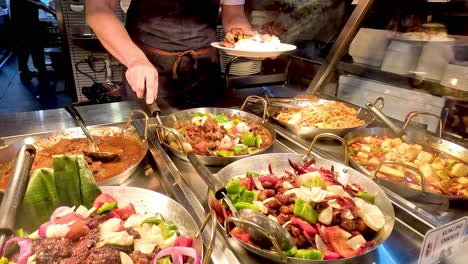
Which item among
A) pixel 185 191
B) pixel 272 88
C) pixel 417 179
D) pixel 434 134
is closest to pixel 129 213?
pixel 185 191

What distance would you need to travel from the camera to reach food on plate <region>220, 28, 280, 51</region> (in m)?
2.15

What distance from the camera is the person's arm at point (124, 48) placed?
1.70 metres

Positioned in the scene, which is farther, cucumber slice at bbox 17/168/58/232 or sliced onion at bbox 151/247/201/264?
cucumber slice at bbox 17/168/58/232

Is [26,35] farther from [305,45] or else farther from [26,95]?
[305,45]

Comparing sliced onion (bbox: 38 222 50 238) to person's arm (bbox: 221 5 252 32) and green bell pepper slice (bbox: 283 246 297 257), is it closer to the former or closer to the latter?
green bell pepper slice (bbox: 283 246 297 257)

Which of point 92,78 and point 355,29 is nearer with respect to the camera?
point 355,29

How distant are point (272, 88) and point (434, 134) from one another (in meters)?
1.33

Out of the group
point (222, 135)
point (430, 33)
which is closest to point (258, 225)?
point (222, 135)

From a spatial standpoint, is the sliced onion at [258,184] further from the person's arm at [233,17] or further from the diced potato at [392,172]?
the person's arm at [233,17]

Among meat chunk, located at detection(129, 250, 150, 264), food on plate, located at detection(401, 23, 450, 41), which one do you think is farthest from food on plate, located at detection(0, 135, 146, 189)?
food on plate, located at detection(401, 23, 450, 41)

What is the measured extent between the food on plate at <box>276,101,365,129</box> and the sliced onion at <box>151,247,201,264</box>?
4.07 feet

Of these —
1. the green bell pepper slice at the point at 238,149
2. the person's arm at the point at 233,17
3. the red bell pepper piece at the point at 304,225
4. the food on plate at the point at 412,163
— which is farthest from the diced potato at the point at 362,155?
the person's arm at the point at 233,17

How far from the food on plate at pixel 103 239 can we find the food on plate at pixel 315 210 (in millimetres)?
204

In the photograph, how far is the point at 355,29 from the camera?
245 cm
